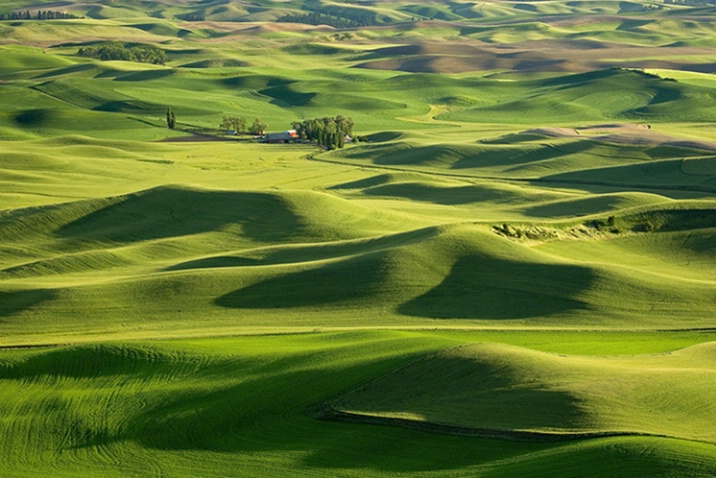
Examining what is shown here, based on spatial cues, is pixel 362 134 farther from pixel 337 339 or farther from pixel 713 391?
pixel 713 391

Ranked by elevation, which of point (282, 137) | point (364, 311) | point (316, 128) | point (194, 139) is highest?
point (364, 311)

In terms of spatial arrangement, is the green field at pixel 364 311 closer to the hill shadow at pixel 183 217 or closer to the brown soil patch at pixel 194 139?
the hill shadow at pixel 183 217

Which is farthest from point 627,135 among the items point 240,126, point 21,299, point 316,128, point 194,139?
point 21,299

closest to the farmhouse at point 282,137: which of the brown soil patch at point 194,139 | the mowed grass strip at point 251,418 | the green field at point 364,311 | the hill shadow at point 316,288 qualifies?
the brown soil patch at point 194,139

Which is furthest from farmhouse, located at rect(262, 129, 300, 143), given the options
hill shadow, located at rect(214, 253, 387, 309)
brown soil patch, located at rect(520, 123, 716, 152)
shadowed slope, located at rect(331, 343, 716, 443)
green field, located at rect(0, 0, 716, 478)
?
shadowed slope, located at rect(331, 343, 716, 443)

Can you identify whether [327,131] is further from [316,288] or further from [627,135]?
[316,288]
